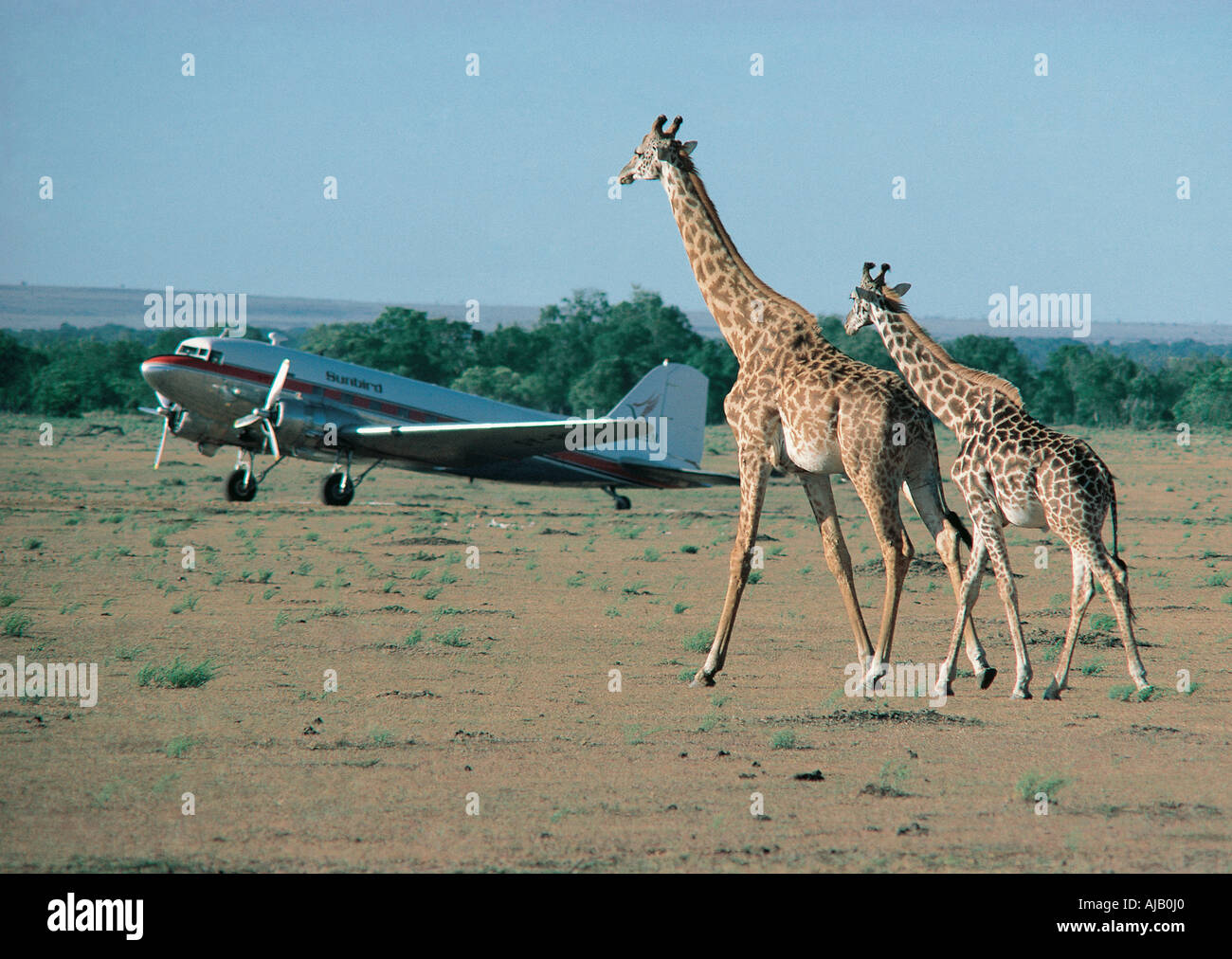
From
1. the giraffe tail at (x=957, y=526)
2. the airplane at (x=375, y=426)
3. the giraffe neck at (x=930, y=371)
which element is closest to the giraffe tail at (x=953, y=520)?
the giraffe tail at (x=957, y=526)

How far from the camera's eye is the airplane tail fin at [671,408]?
38109 mm

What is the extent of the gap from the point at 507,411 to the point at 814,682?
24.9m

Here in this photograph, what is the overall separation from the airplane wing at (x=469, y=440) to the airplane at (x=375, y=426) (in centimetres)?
4

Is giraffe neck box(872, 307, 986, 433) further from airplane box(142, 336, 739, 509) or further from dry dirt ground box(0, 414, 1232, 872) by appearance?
airplane box(142, 336, 739, 509)

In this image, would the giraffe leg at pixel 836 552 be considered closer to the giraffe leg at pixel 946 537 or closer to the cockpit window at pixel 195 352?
the giraffe leg at pixel 946 537

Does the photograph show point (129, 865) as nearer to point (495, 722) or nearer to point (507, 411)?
point (495, 722)

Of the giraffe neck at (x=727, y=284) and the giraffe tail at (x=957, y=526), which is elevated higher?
the giraffe neck at (x=727, y=284)

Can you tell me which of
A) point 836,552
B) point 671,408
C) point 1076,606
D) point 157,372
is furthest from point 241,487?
point 1076,606

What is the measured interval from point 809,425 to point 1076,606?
266cm

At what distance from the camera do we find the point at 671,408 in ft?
126

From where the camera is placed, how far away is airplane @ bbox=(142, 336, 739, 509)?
31891mm

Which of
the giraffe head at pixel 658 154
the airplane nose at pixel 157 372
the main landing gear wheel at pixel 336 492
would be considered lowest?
the main landing gear wheel at pixel 336 492

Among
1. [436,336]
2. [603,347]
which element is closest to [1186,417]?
[603,347]
